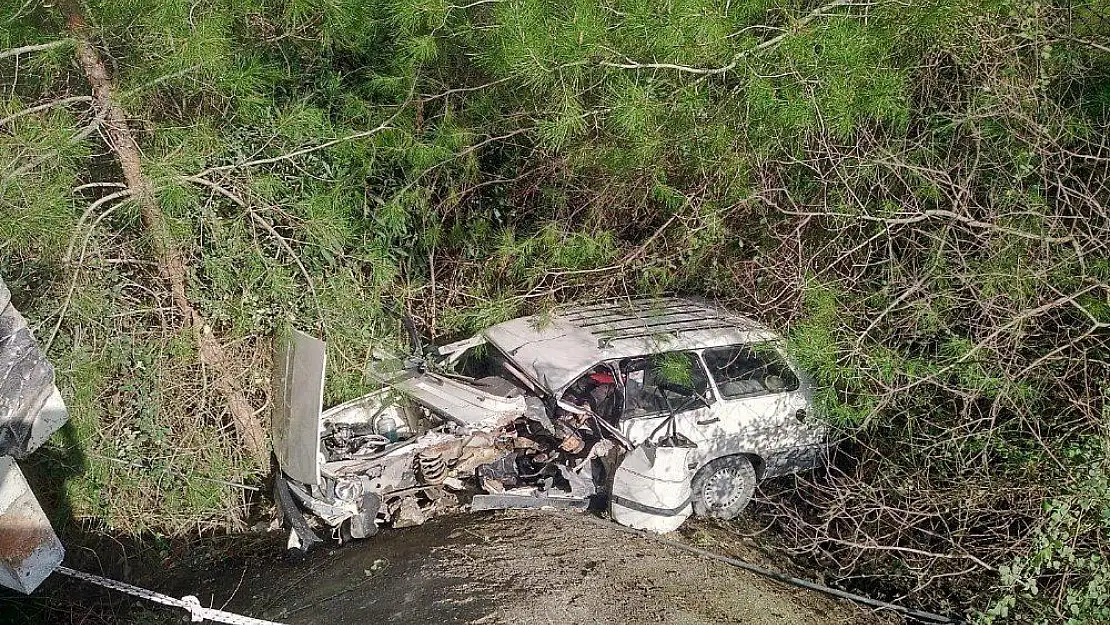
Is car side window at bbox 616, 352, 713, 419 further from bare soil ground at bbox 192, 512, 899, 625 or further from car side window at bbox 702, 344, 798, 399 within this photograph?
bare soil ground at bbox 192, 512, 899, 625

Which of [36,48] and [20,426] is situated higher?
[36,48]

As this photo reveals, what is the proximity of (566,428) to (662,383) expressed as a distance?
29.0 inches

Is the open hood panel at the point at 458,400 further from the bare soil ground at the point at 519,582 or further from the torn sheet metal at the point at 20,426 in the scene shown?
the torn sheet metal at the point at 20,426

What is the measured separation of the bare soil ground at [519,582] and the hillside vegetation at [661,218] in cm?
58

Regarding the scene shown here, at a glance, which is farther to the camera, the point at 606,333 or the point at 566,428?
the point at 606,333

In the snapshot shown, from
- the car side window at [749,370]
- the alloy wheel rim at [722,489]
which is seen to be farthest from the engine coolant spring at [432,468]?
the car side window at [749,370]

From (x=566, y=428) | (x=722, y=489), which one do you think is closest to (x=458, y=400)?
(x=566, y=428)

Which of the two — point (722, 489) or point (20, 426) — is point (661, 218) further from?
point (20, 426)

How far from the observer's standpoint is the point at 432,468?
5738 mm

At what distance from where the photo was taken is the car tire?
581 centimetres

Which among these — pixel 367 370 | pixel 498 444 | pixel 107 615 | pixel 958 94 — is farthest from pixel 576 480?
pixel 958 94

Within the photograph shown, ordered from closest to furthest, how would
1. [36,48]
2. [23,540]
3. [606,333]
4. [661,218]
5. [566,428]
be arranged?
[23,540] < [36,48] < [566,428] < [606,333] < [661,218]

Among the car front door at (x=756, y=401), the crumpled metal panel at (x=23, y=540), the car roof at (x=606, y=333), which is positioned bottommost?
Result: the car front door at (x=756, y=401)

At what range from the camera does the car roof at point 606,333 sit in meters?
5.58
